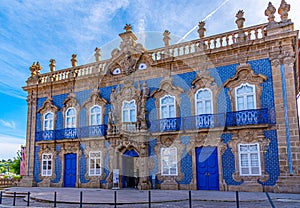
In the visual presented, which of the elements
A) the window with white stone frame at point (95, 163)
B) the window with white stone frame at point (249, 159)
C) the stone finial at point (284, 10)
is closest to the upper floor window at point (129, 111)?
the window with white stone frame at point (95, 163)

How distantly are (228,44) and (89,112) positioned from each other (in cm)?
807

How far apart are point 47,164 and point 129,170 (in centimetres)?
511

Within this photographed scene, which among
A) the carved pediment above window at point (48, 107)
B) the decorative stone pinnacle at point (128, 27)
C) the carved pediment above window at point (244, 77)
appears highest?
the decorative stone pinnacle at point (128, 27)

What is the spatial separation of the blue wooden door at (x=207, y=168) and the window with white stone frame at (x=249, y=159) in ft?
3.46

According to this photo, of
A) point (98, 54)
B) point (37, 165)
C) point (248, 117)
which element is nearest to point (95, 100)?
point (98, 54)

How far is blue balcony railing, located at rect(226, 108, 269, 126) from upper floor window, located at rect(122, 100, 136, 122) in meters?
4.83

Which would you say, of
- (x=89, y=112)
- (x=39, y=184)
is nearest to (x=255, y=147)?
(x=89, y=112)

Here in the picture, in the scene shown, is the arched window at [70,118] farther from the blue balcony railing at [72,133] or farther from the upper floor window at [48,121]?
the upper floor window at [48,121]

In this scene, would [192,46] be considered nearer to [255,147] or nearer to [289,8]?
[289,8]

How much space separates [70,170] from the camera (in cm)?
1652

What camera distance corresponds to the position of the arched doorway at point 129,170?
49.1ft

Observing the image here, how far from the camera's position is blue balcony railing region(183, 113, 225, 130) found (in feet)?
42.9

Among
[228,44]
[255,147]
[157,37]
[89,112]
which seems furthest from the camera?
[89,112]

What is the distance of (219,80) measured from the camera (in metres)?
13.6
